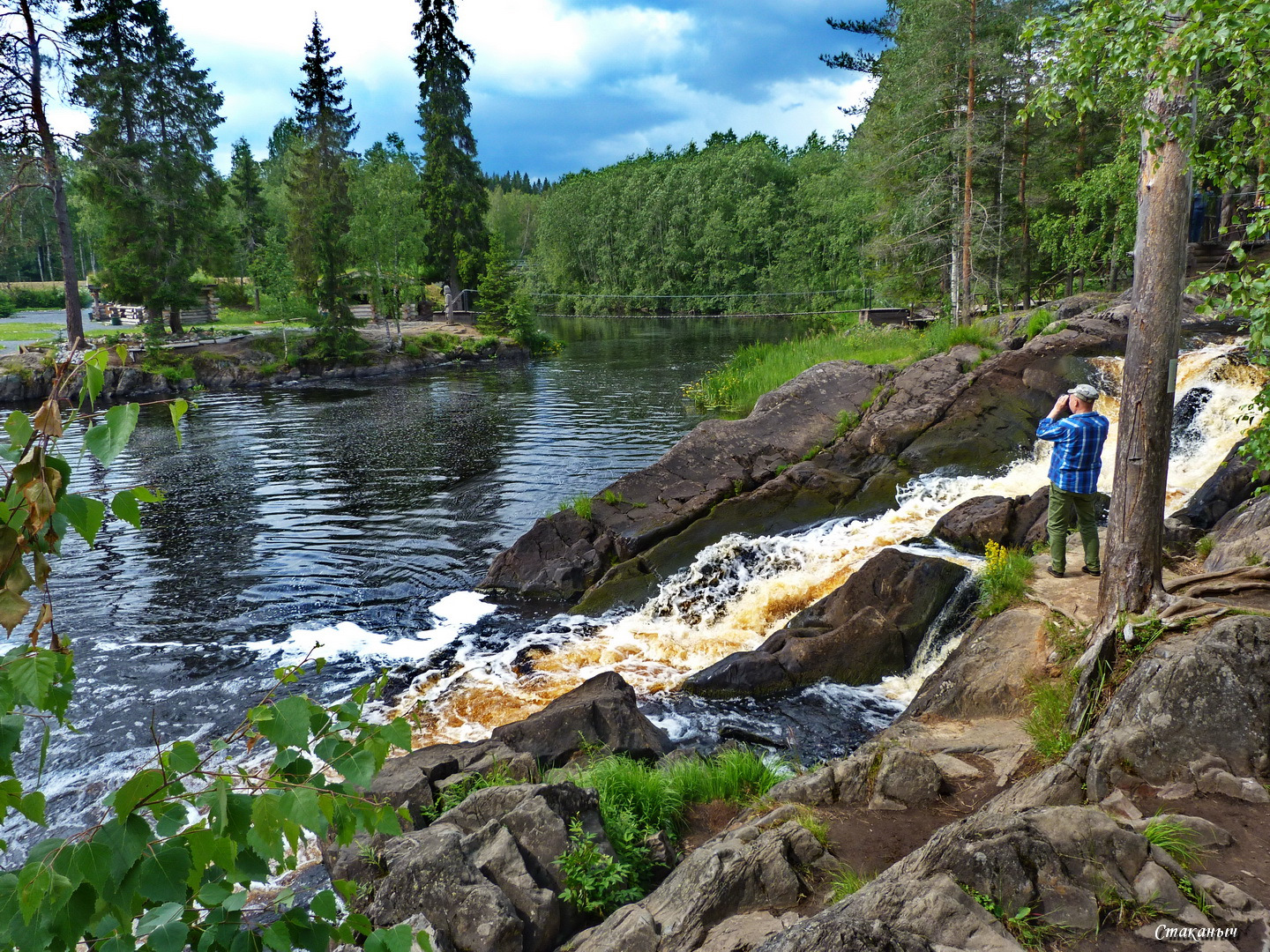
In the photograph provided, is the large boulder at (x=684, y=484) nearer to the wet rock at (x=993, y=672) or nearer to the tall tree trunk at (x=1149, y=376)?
the wet rock at (x=993, y=672)

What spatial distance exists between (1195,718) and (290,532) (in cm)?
1531

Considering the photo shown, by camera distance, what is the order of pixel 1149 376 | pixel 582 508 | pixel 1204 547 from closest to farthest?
pixel 1149 376, pixel 1204 547, pixel 582 508

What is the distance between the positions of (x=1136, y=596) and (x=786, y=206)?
7102 centimetres

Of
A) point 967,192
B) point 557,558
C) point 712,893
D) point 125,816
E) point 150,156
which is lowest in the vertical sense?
A: point 557,558

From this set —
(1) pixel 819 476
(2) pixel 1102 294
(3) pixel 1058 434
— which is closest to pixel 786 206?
(2) pixel 1102 294

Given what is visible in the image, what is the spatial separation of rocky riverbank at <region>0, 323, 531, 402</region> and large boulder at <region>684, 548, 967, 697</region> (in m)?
28.0

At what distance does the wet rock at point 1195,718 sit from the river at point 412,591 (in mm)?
3405

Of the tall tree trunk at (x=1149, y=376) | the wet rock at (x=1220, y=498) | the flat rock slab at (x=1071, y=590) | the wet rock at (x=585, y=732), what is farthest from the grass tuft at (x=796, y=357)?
the wet rock at (x=585, y=732)

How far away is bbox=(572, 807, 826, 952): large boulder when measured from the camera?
4.61 metres

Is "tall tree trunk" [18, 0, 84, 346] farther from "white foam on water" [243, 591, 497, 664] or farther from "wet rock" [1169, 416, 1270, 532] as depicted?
"wet rock" [1169, 416, 1270, 532]

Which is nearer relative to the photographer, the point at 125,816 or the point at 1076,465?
the point at 125,816

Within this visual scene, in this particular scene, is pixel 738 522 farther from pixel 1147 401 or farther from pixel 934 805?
pixel 934 805

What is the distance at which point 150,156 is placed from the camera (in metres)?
36.4

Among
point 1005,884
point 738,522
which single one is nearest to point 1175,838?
point 1005,884
